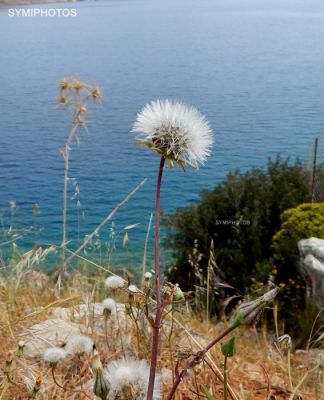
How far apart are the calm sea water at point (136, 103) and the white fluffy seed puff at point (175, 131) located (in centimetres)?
515

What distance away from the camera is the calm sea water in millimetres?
18656

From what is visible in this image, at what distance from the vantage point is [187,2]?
110 metres

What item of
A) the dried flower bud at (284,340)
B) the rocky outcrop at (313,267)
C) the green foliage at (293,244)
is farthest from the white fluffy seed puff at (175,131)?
the green foliage at (293,244)

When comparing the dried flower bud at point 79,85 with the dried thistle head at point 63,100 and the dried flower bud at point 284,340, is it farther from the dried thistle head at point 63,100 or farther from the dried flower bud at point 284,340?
the dried flower bud at point 284,340

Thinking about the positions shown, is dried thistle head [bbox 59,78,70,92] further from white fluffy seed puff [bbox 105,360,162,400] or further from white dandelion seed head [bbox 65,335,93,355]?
white fluffy seed puff [bbox 105,360,162,400]

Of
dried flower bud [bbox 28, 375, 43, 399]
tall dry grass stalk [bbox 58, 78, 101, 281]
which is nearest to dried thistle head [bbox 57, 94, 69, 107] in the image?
tall dry grass stalk [bbox 58, 78, 101, 281]

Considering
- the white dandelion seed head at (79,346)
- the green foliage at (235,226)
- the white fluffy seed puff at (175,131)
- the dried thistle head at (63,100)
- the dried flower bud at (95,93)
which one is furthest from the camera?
the green foliage at (235,226)

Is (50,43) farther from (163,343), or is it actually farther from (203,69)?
(163,343)

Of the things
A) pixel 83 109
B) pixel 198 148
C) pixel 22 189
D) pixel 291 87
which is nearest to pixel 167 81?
pixel 291 87

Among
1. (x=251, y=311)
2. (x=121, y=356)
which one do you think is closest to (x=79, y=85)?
(x=121, y=356)

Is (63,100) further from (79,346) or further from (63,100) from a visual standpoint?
(79,346)

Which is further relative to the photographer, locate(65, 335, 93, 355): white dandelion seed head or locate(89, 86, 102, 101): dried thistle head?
locate(89, 86, 102, 101): dried thistle head

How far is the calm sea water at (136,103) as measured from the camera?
18.7 meters

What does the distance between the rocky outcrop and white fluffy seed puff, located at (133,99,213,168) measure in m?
5.30
